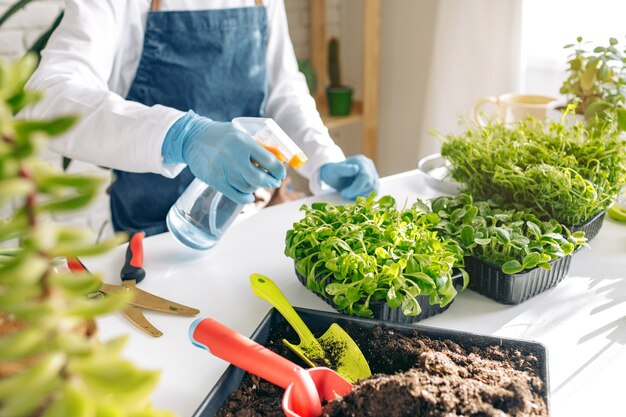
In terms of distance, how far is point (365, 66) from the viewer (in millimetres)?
2279

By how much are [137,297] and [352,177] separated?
1.86ft

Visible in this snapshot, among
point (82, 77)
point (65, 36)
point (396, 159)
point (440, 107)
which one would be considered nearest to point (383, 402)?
point (82, 77)

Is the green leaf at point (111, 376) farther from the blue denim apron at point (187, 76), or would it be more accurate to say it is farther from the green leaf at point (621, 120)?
the blue denim apron at point (187, 76)

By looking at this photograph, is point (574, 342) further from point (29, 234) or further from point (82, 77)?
point (82, 77)

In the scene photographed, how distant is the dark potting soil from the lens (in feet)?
1.79

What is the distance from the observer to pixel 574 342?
2.52 feet

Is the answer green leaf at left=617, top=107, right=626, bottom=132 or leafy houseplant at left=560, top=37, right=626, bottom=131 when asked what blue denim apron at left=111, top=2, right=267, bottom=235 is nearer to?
leafy houseplant at left=560, top=37, right=626, bottom=131

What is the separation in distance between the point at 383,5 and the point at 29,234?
7.38ft

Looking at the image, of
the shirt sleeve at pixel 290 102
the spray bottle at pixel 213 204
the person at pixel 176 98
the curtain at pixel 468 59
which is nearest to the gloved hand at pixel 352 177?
the person at pixel 176 98

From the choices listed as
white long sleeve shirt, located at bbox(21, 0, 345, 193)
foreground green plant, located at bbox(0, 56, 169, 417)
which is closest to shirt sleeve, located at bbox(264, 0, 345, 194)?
white long sleeve shirt, located at bbox(21, 0, 345, 193)

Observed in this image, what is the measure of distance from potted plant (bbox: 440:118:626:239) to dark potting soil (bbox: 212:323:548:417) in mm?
350

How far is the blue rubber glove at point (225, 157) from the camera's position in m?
0.95

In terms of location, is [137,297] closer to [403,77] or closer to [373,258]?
[373,258]

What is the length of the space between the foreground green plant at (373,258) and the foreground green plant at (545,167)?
0.19 meters
